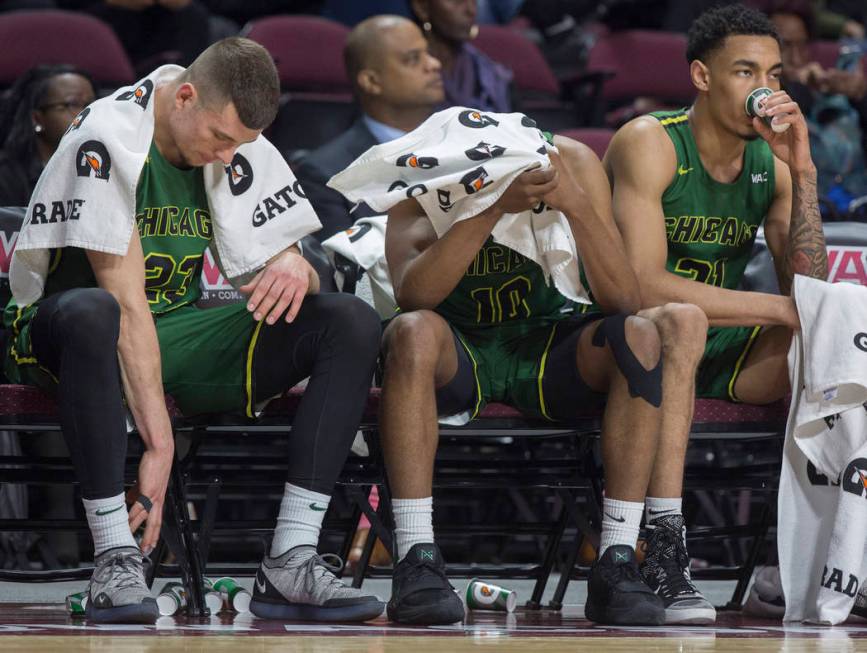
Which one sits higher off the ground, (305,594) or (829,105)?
(829,105)

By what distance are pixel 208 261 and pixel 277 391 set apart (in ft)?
2.54

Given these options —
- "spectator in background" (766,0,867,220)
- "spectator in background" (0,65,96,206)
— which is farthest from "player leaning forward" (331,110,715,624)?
"spectator in background" (766,0,867,220)

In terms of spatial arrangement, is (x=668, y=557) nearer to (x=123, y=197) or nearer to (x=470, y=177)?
(x=470, y=177)

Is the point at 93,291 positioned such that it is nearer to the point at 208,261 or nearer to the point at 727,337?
the point at 208,261

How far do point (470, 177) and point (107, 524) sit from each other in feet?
3.31

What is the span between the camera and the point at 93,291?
2709 mm

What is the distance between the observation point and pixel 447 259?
3.00 metres

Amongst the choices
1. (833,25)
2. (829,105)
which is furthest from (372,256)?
(833,25)

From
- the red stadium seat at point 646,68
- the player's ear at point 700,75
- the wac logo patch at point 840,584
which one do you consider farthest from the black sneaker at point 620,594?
the red stadium seat at point 646,68

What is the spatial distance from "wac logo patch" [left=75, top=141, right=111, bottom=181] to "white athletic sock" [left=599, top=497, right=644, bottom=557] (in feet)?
4.15

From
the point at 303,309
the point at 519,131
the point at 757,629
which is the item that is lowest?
the point at 757,629

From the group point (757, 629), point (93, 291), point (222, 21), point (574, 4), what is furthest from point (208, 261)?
point (574, 4)

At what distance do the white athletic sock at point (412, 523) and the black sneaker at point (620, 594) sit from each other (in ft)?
1.20

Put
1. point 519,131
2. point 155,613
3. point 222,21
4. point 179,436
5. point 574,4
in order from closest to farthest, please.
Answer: point 155,613 → point 519,131 → point 179,436 → point 222,21 → point 574,4
